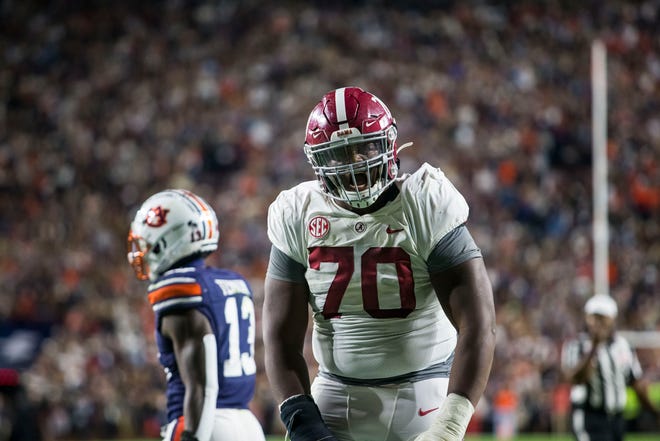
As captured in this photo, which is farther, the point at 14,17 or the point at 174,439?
the point at 14,17

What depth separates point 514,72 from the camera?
17.7 meters

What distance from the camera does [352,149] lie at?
9.83 ft

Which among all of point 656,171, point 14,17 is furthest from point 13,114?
point 656,171

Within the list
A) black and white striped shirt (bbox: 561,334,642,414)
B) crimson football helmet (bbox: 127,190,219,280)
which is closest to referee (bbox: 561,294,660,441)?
black and white striped shirt (bbox: 561,334,642,414)

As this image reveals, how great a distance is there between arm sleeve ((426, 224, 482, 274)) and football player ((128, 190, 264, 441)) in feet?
4.18

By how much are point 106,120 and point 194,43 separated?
2616 mm

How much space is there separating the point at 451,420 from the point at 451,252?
1.53 ft

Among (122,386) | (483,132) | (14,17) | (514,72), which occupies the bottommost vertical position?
(122,386)

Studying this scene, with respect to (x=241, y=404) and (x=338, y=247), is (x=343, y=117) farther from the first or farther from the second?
(x=241, y=404)

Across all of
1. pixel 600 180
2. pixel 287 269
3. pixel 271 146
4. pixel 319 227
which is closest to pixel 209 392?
pixel 287 269

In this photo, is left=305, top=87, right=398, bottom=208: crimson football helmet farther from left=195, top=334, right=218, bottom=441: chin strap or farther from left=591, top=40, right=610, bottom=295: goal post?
left=591, top=40, right=610, bottom=295: goal post

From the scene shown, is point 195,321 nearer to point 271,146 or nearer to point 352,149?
point 352,149

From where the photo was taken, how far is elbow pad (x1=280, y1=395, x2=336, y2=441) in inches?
116

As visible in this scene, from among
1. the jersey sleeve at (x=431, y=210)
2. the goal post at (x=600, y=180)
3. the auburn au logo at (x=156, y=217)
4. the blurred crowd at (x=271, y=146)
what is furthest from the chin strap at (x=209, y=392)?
the blurred crowd at (x=271, y=146)
